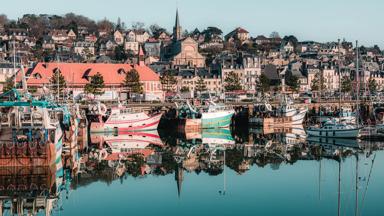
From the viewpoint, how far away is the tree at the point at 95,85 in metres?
77.0

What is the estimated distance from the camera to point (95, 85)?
254 feet

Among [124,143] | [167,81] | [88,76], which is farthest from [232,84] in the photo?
[124,143]

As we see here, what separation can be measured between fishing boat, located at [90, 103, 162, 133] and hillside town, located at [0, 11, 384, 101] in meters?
8.57

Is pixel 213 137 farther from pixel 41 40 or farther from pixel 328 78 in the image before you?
pixel 41 40

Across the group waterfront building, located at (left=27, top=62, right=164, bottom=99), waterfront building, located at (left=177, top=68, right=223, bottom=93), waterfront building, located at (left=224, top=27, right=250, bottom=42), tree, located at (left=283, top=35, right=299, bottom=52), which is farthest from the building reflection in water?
tree, located at (left=283, top=35, right=299, bottom=52)

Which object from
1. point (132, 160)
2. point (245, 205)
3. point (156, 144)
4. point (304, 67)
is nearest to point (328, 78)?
point (304, 67)

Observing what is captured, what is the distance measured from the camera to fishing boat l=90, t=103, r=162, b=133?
2440 inches

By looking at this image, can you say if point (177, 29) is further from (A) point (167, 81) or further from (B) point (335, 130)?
(B) point (335, 130)

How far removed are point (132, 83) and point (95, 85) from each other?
5.72 metres

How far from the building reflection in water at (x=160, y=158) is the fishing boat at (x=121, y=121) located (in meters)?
1.22

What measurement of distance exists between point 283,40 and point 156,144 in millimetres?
144710

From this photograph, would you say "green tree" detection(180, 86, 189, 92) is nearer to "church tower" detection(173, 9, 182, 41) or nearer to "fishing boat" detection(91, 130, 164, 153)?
"fishing boat" detection(91, 130, 164, 153)

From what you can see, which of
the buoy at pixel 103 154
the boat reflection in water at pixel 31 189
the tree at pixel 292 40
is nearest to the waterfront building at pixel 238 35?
the tree at pixel 292 40

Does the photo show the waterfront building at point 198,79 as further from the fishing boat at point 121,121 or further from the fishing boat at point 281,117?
the fishing boat at point 121,121
